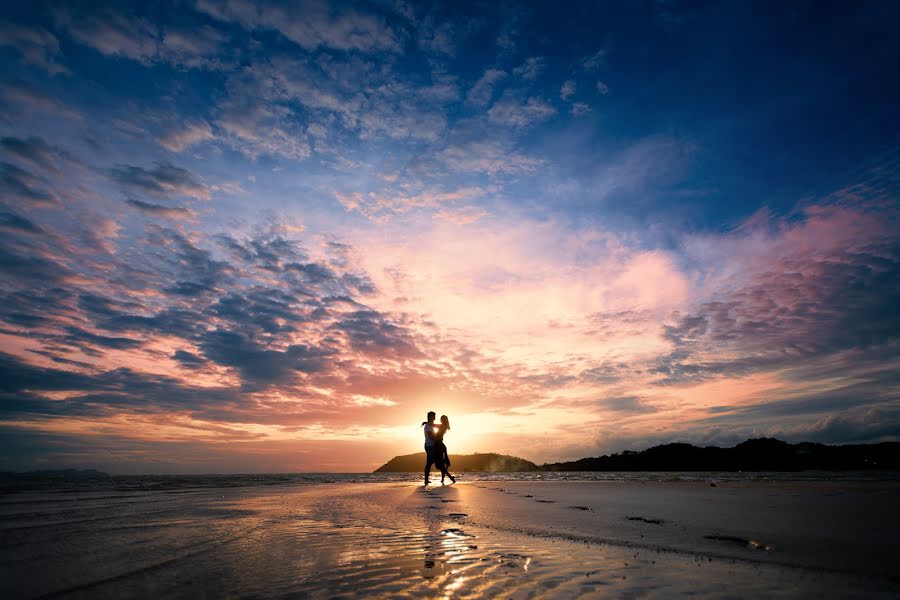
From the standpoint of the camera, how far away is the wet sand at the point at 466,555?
3.74m

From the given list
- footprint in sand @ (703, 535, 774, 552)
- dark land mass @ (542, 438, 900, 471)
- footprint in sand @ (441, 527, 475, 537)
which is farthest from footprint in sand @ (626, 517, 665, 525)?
dark land mass @ (542, 438, 900, 471)

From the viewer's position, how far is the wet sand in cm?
374

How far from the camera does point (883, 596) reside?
3371 millimetres

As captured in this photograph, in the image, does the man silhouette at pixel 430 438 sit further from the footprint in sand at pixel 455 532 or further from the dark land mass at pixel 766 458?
the dark land mass at pixel 766 458

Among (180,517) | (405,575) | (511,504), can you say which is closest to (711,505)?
(511,504)

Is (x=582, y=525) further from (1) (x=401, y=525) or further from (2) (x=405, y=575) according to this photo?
(2) (x=405, y=575)

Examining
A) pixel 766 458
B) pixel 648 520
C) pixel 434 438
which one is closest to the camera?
pixel 648 520

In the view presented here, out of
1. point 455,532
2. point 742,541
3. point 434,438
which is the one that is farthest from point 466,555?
point 434,438

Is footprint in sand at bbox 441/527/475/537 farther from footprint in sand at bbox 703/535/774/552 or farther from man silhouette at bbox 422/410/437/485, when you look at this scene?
man silhouette at bbox 422/410/437/485

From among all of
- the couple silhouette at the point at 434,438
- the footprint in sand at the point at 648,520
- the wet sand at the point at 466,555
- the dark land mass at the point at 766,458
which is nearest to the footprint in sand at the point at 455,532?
the wet sand at the point at 466,555

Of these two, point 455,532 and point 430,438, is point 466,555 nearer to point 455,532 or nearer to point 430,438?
point 455,532

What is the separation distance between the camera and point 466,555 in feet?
16.5

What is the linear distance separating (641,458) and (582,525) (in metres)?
88.3

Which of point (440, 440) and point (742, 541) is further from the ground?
point (440, 440)
